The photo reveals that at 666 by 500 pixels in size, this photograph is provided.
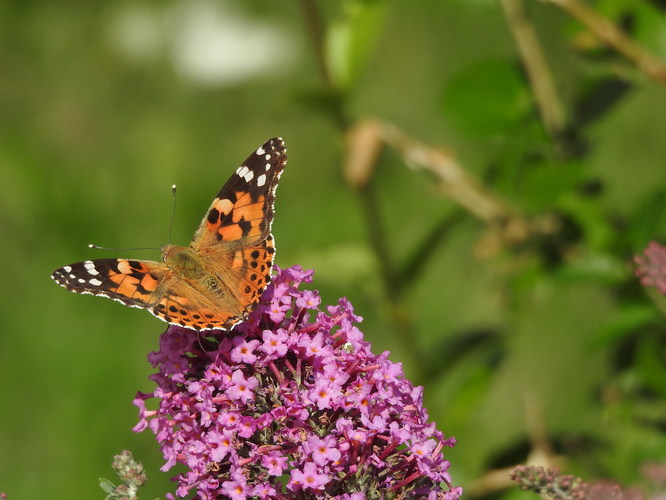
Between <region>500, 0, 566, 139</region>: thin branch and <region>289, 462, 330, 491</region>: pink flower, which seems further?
<region>500, 0, 566, 139</region>: thin branch

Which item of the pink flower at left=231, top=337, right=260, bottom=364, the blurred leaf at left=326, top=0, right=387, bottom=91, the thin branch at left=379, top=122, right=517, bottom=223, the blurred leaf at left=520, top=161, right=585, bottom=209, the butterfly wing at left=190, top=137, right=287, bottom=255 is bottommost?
the pink flower at left=231, top=337, right=260, bottom=364

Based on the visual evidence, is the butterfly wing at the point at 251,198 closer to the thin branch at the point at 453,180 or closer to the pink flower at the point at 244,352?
the pink flower at the point at 244,352

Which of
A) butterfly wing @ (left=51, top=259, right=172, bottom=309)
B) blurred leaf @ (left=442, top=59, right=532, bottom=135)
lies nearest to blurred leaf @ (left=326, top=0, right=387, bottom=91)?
blurred leaf @ (left=442, top=59, right=532, bottom=135)

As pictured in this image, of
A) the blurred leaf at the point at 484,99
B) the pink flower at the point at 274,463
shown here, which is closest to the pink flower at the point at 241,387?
the pink flower at the point at 274,463

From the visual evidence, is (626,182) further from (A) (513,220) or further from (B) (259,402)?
(B) (259,402)

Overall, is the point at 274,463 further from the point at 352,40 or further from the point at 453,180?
the point at 352,40

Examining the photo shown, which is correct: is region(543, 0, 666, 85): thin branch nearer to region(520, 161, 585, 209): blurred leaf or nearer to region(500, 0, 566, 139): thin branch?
region(500, 0, 566, 139): thin branch

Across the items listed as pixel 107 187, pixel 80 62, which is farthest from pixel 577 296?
pixel 80 62
